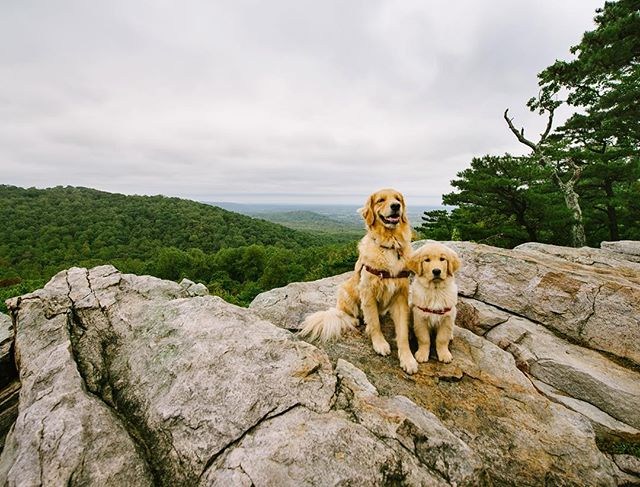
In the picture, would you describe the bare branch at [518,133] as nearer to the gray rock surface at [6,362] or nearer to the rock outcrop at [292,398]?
the rock outcrop at [292,398]

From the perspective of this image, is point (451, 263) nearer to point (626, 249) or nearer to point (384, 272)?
point (384, 272)

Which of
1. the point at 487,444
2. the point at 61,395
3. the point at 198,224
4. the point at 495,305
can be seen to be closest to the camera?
the point at 61,395

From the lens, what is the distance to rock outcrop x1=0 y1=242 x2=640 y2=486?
2477mm

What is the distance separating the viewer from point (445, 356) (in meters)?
4.14

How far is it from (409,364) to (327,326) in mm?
1292

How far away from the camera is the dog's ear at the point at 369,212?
443 cm

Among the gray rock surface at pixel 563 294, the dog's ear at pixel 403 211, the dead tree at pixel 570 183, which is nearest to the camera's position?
the dog's ear at pixel 403 211

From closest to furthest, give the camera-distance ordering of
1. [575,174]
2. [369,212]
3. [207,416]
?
[207,416]
[369,212]
[575,174]

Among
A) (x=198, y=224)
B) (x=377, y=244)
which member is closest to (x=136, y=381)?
(x=377, y=244)

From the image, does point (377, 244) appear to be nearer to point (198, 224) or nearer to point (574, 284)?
point (574, 284)

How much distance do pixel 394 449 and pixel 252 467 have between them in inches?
46.6

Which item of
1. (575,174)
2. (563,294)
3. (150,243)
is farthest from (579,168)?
(150,243)

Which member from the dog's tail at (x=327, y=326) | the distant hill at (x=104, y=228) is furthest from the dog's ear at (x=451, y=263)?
the distant hill at (x=104, y=228)

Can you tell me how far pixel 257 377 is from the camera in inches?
124
